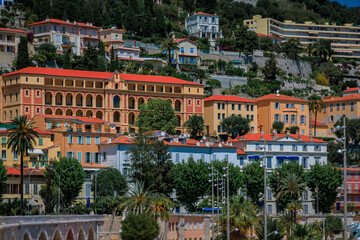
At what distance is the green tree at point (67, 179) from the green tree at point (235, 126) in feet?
145

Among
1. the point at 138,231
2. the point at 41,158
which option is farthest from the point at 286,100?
the point at 138,231

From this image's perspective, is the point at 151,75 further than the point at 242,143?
Yes

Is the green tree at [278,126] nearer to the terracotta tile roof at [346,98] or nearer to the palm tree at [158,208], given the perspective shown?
the terracotta tile roof at [346,98]

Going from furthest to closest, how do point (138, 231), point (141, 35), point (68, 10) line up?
1. point (141, 35)
2. point (68, 10)
3. point (138, 231)

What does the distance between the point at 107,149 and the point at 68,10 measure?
64.4m


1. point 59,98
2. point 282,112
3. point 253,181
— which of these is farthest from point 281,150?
point 59,98

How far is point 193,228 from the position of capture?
9388 centimetres

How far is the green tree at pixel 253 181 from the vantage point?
10988cm

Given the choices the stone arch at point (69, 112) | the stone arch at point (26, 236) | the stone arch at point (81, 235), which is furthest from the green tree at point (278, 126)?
the stone arch at point (26, 236)

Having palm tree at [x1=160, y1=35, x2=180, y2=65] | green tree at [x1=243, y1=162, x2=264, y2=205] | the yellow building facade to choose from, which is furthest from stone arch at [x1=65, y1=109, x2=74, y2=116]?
green tree at [x1=243, y1=162, x2=264, y2=205]

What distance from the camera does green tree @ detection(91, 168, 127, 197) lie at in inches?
4048

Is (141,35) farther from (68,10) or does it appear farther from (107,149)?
(107,149)

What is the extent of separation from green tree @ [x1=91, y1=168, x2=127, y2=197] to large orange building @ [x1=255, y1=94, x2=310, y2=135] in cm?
4975

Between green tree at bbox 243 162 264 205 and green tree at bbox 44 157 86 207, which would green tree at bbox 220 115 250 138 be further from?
green tree at bbox 44 157 86 207
